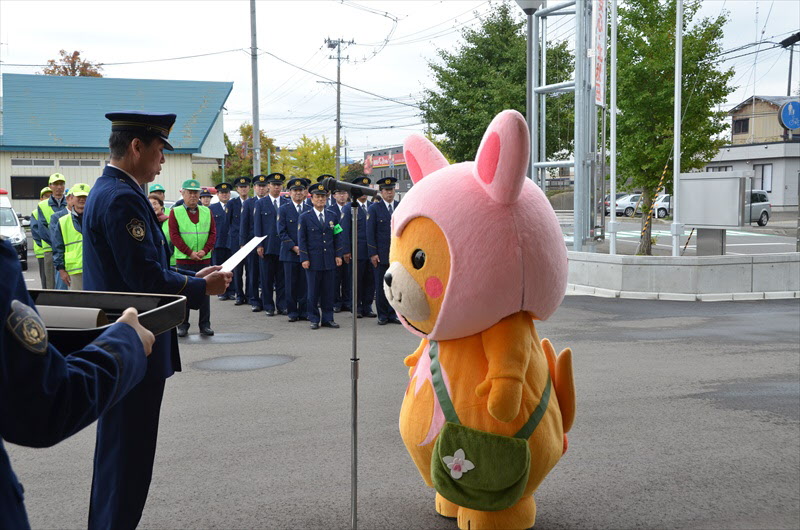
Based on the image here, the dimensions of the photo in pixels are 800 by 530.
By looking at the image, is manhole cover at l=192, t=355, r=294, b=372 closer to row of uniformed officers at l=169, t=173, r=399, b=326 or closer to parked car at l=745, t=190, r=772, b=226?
row of uniformed officers at l=169, t=173, r=399, b=326

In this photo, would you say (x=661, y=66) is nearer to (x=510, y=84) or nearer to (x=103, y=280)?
(x=510, y=84)

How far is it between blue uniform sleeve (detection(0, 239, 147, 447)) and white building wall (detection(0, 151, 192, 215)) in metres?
34.6

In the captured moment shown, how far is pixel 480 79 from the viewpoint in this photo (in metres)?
31.5

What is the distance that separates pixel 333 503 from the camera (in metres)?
4.57

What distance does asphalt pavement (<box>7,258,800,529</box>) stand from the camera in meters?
4.45

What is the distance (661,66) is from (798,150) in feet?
122

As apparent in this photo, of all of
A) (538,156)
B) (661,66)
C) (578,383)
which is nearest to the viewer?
(578,383)

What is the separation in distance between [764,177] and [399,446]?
54.0 m

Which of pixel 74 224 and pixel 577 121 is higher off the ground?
pixel 577 121

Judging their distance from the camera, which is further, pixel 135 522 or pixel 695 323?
pixel 695 323

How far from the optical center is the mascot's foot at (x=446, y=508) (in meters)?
4.33

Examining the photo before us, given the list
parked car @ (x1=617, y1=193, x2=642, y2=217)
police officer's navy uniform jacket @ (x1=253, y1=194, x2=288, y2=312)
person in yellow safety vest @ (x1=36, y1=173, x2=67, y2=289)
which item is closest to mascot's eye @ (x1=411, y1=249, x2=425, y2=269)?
police officer's navy uniform jacket @ (x1=253, y1=194, x2=288, y2=312)

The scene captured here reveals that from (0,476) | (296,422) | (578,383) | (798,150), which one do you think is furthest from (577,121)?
(798,150)

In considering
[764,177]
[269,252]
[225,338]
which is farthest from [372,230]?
[764,177]
